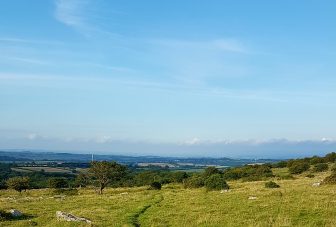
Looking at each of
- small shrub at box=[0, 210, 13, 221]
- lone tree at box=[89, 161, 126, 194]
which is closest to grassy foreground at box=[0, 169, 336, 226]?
small shrub at box=[0, 210, 13, 221]

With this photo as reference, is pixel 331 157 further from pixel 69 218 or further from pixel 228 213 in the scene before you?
pixel 69 218

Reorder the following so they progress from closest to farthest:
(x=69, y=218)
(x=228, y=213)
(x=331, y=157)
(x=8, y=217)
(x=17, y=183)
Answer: (x=228, y=213) < (x=69, y=218) < (x=8, y=217) < (x=17, y=183) < (x=331, y=157)

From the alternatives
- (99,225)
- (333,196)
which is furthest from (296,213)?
(99,225)

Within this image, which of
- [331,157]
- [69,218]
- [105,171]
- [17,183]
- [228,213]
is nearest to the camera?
[228,213]

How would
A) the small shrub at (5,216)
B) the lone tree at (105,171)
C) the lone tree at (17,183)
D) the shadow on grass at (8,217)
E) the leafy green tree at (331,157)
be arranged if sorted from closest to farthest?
the small shrub at (5,216), the shadow on grass at (8,217), the lone tree at (105,171), the lone tree at (17,183), the leafy green tree at (331,157)

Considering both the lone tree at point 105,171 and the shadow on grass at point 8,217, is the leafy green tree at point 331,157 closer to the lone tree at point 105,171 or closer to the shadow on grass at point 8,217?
the lone tree at point 105,171

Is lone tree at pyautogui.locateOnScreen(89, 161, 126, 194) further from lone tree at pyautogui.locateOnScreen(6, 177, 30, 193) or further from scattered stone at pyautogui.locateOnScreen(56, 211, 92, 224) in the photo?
scattered stone at pyautogui.locateOnScreen(56, 211, 92, 224)

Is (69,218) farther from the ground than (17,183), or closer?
farther from the ground

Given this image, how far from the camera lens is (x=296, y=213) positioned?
88.2 ft

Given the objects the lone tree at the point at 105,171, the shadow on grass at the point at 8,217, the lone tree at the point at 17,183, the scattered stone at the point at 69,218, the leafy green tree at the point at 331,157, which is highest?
the leafy green tree at the point at 331,157

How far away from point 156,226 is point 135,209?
10.3 metres

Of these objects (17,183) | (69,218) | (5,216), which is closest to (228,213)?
(69,218)

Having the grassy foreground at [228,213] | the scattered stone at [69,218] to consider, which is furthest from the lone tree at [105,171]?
the scattered stone at [69,218]

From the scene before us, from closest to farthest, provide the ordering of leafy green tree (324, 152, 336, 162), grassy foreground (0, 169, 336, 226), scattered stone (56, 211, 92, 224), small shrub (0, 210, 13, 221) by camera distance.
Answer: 1. grassy foreground (0, 169, 336, 226)
2. scattered stone (56, 211, 92, 224)
3. small shrub (0, 210, 13, 221)
4. leafy green tree (324, 152, 336, 162)
